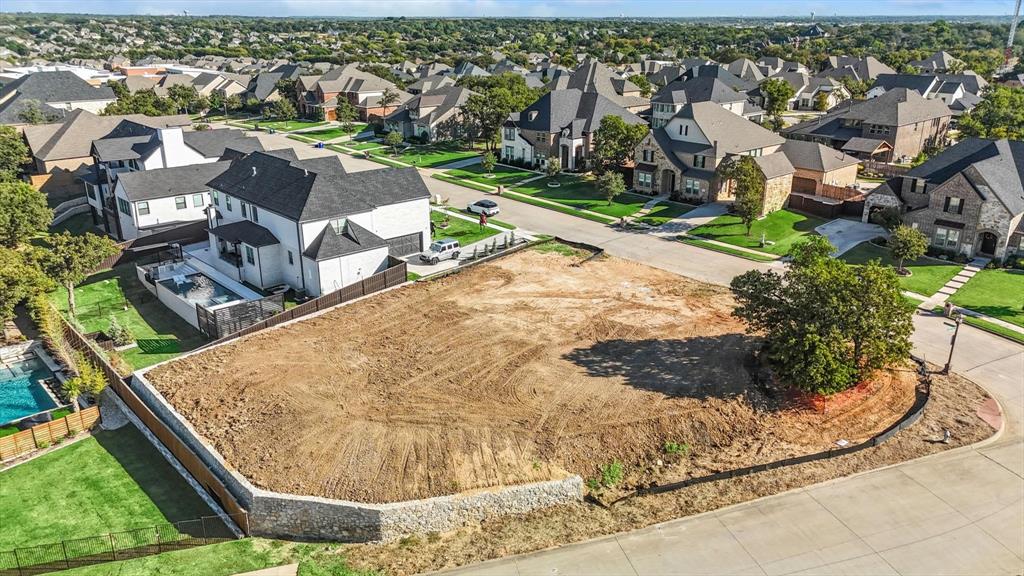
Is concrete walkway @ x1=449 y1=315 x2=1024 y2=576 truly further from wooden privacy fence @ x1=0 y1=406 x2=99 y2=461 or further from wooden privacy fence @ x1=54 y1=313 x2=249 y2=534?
wooden privacy fence @ x1=0 y1=406 x2=99 y2=461

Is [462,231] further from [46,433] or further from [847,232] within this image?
[46,433]

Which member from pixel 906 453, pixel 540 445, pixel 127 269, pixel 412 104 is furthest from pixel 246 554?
pixel 412 104

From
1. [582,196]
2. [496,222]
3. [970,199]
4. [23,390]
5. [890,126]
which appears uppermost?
[890,126]

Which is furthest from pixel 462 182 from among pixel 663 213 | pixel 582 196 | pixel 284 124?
pixel 284 124

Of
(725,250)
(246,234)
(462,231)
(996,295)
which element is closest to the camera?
(996,295)

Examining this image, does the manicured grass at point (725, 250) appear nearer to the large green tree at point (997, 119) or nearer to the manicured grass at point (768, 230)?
the manicured grass at point (768, 230)

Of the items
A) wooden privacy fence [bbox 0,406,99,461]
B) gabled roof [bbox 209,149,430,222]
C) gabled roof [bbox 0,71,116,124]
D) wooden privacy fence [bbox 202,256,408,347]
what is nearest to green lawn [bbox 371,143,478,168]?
gabled roof [bbox 209,149,430,222]

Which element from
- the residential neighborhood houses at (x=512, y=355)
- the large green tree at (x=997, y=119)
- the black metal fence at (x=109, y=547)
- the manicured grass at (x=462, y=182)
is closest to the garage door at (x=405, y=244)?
the residential neighborhood houses at (x=512, y=355)
